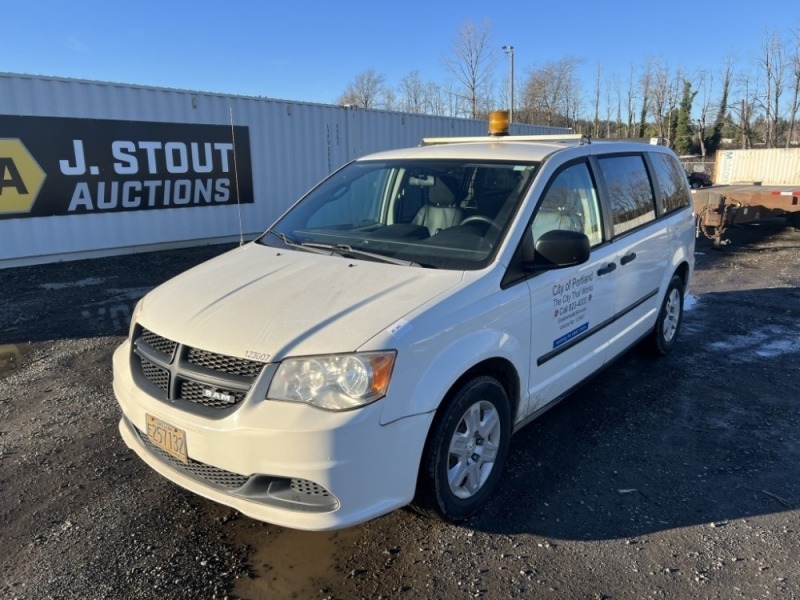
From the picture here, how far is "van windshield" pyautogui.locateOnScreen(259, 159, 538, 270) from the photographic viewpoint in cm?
321

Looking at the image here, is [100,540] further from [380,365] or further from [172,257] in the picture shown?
[172,257]

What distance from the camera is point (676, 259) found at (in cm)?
515

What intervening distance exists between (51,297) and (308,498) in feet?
22.8

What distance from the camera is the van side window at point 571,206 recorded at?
11.1 ft

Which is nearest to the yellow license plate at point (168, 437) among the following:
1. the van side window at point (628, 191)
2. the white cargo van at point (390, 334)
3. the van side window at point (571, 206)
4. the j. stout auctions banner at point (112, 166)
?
the white cargo van at point (390, 334)

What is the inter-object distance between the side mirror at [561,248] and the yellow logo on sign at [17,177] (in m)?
9.54

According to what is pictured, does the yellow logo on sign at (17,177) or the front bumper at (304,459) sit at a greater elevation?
the yellow logo on sign at (17,177)

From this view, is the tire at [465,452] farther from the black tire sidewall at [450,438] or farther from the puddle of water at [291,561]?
the puddle of water at [291,561]

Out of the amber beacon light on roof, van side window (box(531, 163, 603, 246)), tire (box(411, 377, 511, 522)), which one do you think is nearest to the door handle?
van side window (box(531, 163, 603, 246))

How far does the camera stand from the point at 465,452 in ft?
9.46

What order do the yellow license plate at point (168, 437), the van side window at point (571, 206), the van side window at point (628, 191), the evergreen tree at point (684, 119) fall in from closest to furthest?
1. the yellow license plate at point (168, 437)
2. the van side window at point (571, 206)
3. the van side window at point (628, 191)
4. the evergreen tree at point (684, 119)

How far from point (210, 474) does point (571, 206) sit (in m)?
2.56

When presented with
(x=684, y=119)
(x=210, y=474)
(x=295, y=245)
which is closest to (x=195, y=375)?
(x=210, y=474)

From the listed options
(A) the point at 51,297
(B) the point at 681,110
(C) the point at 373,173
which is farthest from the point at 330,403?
(B) the point at 681,110
